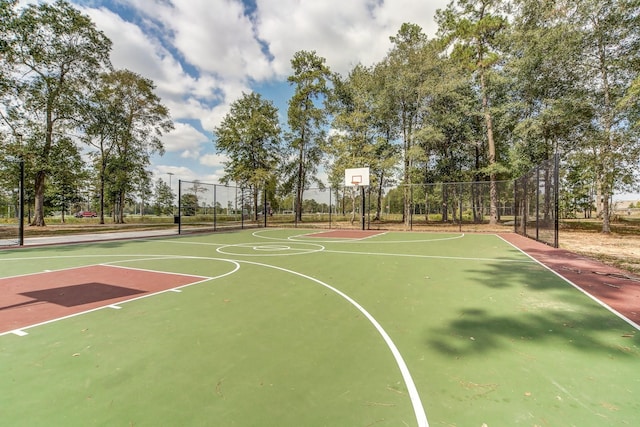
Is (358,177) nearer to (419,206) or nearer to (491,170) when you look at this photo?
(419,206)

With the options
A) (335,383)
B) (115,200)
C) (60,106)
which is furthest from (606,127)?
(115,200)

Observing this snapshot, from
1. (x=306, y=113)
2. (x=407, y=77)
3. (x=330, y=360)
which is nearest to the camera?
(x=330, y=360)

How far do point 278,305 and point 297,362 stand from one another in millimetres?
1705

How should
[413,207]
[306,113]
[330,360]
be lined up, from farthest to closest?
[306,113] < [413,207] < [330,360]

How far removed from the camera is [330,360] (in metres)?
2.73

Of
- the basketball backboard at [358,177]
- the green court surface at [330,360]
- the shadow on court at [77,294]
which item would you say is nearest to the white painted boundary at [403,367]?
the green court surface at [330,360]

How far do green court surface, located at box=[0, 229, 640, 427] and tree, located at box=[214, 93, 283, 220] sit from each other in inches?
912

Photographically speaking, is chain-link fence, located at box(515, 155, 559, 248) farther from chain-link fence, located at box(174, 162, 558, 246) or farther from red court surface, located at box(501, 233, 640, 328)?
red court surface, located at box(501, 233, 640, 328)

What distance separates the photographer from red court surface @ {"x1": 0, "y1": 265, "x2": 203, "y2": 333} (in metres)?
4.00

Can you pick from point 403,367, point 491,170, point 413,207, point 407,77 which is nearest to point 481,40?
point 407,77

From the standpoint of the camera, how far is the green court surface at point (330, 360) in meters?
2.03

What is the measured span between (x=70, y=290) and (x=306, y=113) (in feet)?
79.9

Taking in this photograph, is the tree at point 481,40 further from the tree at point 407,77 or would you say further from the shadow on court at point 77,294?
the shadow on court at point 77,294

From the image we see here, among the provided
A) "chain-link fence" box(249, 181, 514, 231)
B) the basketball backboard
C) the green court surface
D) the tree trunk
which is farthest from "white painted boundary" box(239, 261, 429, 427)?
the tree trunk
